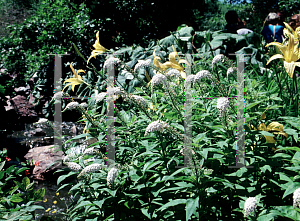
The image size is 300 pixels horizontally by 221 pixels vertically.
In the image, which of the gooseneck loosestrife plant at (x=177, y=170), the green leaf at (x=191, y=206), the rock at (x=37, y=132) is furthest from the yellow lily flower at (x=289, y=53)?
the rock at (x=37, y=132)

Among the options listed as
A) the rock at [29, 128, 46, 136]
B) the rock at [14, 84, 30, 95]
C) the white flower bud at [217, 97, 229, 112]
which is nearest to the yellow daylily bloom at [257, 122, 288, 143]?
the white flower bud at [217, 97, 229, 112]

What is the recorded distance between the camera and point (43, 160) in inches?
155

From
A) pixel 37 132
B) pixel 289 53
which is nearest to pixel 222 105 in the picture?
pixel 289 53

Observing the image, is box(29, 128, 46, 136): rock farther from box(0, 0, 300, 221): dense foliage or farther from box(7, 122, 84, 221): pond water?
box(0, 0, 300, 221): dense foliage

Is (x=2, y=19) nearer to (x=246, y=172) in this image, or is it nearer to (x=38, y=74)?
(x=38, y=74)

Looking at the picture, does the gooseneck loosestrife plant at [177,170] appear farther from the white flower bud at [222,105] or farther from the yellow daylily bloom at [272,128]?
the white flower bud at [222,105]

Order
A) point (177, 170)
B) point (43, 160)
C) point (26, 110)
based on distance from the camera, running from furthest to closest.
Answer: point (26, 110)
point (43, 160)
point (177, 170)

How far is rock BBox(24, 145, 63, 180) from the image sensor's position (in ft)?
12.0

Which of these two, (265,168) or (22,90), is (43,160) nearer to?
(22,90)

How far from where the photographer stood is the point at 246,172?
1.47m

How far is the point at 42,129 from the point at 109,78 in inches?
166

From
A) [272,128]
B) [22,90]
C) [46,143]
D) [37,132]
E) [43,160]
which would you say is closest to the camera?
[272,128]

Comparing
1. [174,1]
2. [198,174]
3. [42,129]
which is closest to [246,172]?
→ [198,174]

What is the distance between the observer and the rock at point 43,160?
3668 mm
